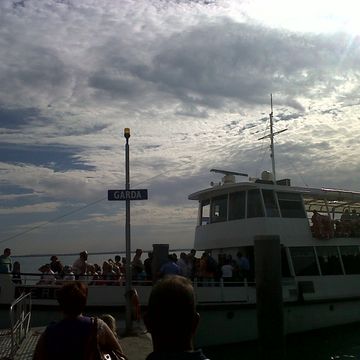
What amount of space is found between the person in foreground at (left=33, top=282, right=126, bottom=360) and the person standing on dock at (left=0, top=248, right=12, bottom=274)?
378 inches

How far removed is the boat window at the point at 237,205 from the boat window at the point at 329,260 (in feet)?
9.24

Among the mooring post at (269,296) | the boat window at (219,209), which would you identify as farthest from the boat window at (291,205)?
the mooring post at (269,296)

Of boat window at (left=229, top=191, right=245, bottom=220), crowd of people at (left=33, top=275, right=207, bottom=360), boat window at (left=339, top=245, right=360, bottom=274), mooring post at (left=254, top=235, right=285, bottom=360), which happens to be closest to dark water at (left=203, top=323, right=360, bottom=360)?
boat window at (left=339, top=245, right=360, bottom=274)

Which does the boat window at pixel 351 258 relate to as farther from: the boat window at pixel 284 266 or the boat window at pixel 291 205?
the boat window at pixel 284 266

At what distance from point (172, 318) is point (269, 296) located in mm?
8431

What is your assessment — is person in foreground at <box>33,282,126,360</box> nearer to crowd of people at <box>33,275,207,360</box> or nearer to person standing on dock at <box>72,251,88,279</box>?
crowd of people at <box>33,275,207,360</box>

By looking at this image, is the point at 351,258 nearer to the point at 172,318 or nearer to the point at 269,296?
the point at 269,296

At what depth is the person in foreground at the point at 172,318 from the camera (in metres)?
2.24

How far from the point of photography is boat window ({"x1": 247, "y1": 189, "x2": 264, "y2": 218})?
15031 mm

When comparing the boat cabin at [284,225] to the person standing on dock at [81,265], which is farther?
the boat cabin at [284,225]

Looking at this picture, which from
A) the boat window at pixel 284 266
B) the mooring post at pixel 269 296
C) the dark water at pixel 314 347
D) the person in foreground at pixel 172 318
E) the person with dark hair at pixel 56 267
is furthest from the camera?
the boat window at pixel 284 266

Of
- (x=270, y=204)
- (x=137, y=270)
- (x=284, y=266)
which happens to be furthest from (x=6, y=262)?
(x=284, y=266)

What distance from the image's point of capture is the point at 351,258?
16656 mm

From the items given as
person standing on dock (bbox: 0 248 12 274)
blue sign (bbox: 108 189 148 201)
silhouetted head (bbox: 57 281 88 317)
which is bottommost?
silhouetted head (bbox: 57 281 88 317)
